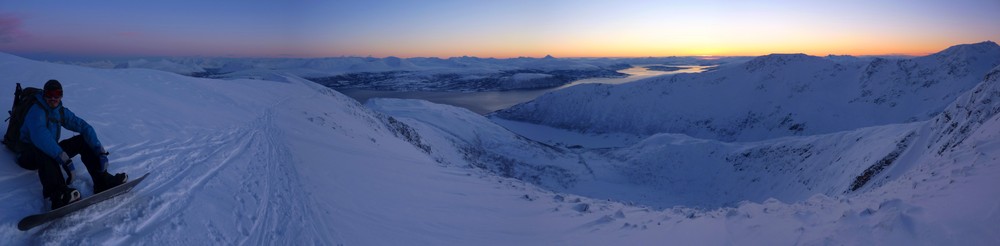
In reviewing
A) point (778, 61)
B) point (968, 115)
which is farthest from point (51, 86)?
point (778, 61)

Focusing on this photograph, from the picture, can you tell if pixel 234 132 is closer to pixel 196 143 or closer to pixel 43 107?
pixel 196 143

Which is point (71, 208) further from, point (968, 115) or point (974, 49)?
point (974, 49)

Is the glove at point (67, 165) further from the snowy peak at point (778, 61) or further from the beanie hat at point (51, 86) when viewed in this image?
the snowy peak at point (778, 61)

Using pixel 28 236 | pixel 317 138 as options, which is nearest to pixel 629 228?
pixel 28 236

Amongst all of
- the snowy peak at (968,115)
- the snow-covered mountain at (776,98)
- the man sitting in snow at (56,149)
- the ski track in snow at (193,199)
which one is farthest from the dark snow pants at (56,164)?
the snow-covered mountain at (776,98)

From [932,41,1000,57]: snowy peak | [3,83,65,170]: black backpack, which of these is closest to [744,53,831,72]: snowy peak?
[932,41,1000,57]: snowy peak

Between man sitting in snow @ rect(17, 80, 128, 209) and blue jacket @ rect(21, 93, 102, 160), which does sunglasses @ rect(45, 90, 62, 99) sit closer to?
man sitting in snow @ rect(17, 80, 128, 209)
